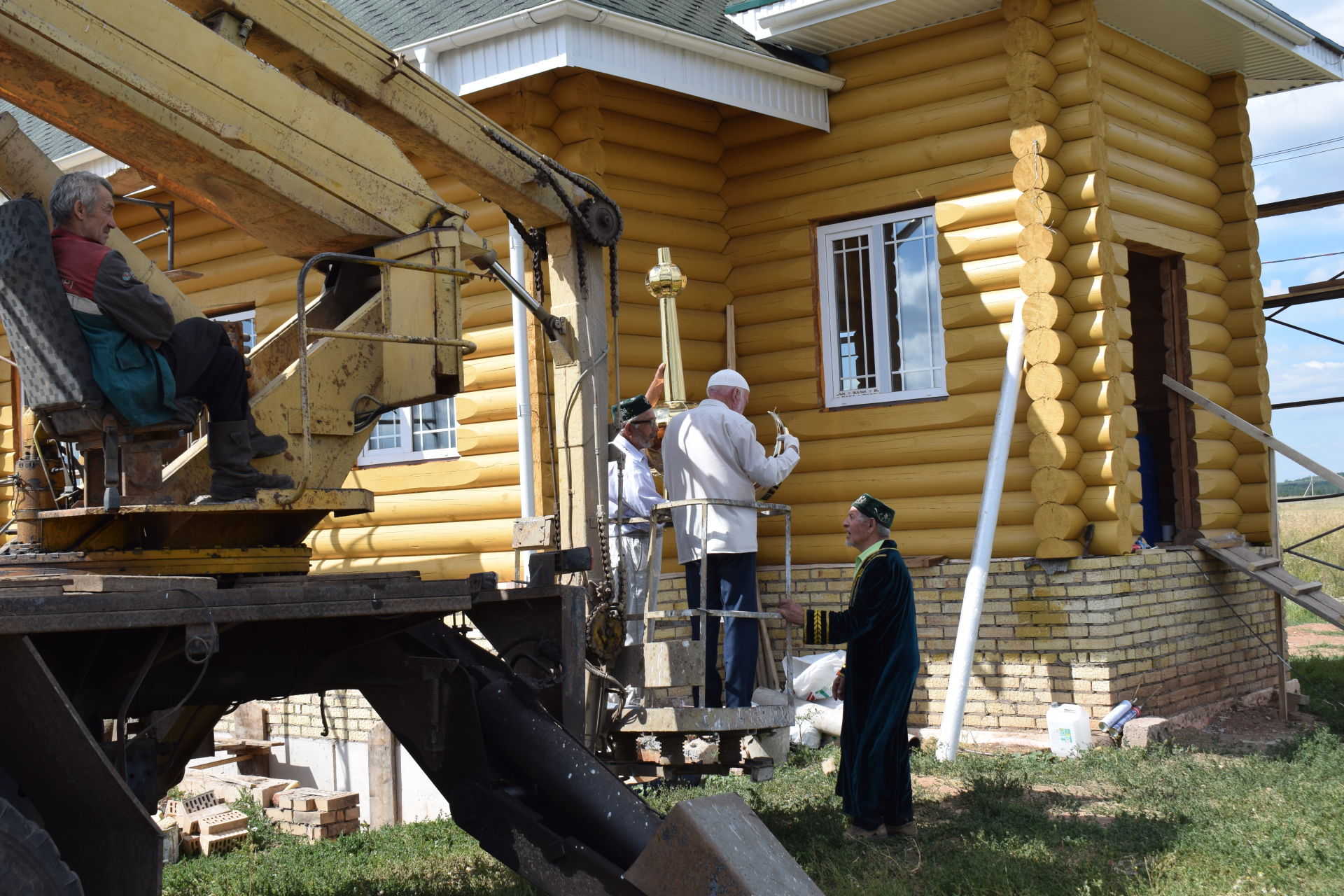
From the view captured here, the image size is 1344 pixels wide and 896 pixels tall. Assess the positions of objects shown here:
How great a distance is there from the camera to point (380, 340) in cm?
512

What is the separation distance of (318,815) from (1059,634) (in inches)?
203

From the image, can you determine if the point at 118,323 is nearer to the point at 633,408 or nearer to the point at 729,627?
the point at 729,627

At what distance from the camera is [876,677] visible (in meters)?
6.48

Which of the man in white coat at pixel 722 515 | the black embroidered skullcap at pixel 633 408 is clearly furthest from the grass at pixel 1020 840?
the black embroidered skullcap at pixel 633 408

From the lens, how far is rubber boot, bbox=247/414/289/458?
4.73 meters

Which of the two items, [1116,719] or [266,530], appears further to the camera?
[1116,719]

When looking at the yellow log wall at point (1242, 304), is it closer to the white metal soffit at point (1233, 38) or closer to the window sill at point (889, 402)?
the white metal soffit at point (1233, 38)

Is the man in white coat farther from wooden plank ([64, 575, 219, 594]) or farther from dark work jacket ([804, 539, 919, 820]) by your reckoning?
wooden plank ([64, 575, 219, 594])

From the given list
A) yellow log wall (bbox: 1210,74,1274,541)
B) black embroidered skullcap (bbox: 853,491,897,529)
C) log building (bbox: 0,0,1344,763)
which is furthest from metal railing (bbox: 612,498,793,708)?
yellow log wall (bbox: 1210,74,1274,541)

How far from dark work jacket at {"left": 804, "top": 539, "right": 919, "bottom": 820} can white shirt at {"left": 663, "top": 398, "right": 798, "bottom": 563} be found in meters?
0.63

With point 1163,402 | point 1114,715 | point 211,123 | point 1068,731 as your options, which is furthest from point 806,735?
point 211,123

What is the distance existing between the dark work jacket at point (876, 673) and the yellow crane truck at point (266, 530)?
1598mm

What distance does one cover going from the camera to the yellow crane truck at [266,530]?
3.87 meters

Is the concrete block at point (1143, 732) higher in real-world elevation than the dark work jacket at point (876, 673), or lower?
lower
